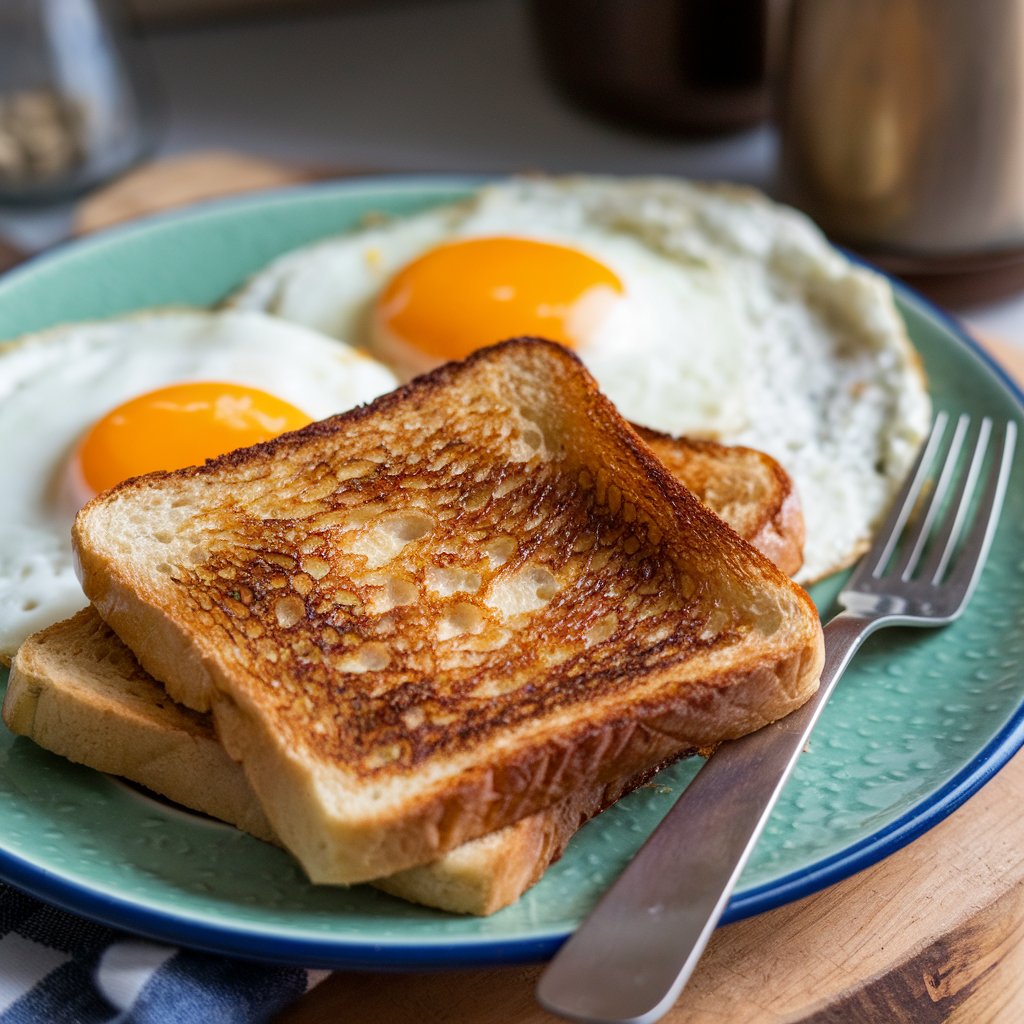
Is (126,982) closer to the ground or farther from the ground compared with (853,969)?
farther from the ground

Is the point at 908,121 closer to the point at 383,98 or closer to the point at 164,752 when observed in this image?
the point at 383,98

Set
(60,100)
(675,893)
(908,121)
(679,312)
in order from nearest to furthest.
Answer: (675,893) < (679,312) < (908,121) < (60,100)

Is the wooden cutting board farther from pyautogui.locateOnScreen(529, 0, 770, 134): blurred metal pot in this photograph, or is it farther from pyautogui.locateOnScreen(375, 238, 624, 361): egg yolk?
pyautogui.locateOnScreen(529, 0, 770, 134): blurred metal pot

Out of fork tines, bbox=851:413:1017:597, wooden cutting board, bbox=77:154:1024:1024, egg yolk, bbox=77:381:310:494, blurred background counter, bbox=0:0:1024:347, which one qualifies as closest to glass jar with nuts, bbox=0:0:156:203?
blurred background counter, bbox=0:0:1024:347

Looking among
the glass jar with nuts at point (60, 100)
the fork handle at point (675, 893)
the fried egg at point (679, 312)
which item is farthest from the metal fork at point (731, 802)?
the glass jar with nuts at point (60, 100)

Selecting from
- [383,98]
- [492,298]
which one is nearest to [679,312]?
[492,298]

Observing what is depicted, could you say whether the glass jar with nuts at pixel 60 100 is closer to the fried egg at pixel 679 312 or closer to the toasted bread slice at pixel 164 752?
the fried egg at pixel 679 312
